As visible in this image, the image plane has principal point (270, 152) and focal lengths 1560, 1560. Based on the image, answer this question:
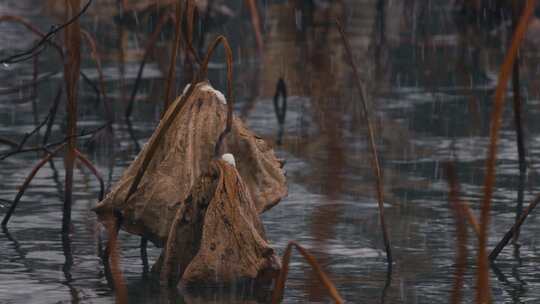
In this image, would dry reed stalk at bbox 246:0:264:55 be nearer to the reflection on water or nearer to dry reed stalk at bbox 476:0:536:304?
the reflection on water

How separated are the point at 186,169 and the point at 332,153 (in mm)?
3794

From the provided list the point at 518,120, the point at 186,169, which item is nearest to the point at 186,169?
the point at 186,169

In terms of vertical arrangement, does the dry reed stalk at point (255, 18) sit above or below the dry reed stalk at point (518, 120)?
above

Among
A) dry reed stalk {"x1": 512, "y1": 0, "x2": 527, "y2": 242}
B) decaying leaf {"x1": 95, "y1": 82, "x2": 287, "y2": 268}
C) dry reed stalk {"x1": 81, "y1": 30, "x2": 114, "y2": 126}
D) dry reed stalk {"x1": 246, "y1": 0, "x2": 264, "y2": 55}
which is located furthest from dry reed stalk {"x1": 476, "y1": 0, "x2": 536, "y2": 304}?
dry reed stalk {"x1": 81, "y1": 30, "x2": 114, "y2": 126}

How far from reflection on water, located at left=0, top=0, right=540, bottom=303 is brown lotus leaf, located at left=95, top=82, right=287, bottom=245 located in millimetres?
270

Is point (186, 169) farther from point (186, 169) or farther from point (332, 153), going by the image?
point (332, 153)

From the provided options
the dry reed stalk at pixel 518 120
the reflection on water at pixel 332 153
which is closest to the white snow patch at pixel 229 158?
the reflection on water at pixel 332 153

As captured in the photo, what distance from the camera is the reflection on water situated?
6180 millimetres

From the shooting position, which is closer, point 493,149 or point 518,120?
point 493,149

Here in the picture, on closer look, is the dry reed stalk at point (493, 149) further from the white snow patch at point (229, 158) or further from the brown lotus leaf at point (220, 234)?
the white snow patch at point (229, 158)

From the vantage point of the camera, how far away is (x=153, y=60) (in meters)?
15.5

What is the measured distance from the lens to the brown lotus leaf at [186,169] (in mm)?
5996

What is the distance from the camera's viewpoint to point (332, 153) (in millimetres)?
9727

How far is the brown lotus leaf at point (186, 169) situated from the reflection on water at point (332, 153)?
27 cm
